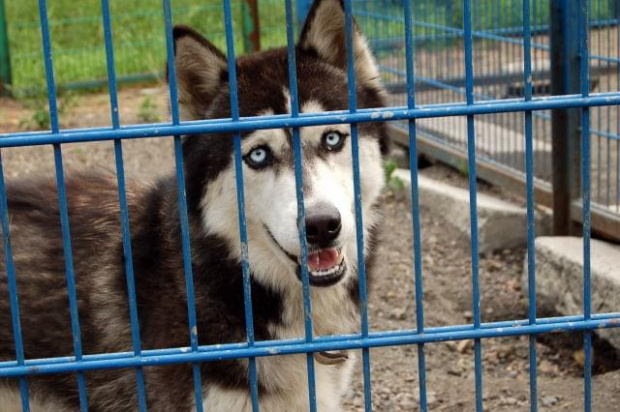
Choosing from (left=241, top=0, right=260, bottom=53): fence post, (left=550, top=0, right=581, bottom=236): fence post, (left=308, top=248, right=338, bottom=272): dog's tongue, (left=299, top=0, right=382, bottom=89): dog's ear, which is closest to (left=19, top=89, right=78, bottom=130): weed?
(left=241, top=0, right=260, bottom=53): fence post

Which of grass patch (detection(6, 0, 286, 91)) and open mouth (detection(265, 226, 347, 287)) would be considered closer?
open mouth (detection(265, 226, 347, 287))

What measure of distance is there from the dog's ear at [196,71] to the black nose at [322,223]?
0.81 m

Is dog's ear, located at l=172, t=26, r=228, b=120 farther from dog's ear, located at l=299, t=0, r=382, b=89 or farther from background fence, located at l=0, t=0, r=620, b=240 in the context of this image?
background fence, located at l=0, t=0, r=620, b=240

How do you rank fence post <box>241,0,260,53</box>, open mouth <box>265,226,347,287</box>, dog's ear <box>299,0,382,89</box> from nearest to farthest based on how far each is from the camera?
open mouth <box>265,226,347,287</box>, dog's ear <box>299,0,382,89</box>, fence post <box>241,0,260,53</box>

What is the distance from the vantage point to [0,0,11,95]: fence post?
9.82 metres

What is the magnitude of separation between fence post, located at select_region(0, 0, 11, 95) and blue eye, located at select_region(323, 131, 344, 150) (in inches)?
291

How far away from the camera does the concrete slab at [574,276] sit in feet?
15.0

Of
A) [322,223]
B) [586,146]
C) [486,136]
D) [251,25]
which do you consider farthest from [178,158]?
[251,25]

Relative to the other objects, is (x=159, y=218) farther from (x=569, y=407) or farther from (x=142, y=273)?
(x=569, y=407)

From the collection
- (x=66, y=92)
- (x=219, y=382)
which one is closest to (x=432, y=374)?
(x=219, y=382)

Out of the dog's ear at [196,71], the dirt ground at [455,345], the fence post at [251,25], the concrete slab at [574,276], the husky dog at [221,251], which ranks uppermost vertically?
the fence post at [251,25]

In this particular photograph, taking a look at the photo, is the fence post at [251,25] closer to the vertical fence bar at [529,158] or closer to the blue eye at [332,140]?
the blue eye at [332,140]

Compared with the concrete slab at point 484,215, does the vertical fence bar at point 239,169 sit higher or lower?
higher

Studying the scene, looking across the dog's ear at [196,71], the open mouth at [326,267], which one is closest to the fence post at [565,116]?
the dog's ear at [196,71]
